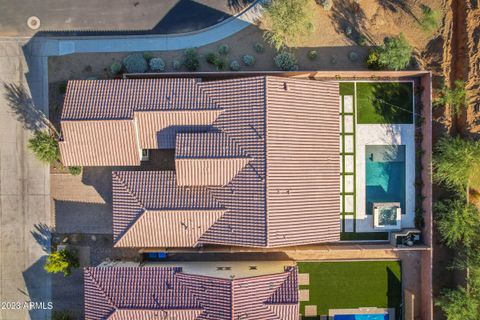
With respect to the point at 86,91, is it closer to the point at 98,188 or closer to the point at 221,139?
the point at 98,188

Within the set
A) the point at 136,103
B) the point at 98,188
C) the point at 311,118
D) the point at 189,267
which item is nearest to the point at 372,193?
the point at 311,118

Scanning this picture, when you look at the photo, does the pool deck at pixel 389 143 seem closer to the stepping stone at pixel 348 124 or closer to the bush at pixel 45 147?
the stepping stone at pixel 348 124

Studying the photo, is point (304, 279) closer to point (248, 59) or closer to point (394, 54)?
point (248, 59)

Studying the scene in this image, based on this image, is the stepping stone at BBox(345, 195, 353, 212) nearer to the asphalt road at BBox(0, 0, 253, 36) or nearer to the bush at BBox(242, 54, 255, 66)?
the bush at BBox(242, 54, 255, 66)

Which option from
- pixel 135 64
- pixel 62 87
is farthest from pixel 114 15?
Answer: pixel 62 87

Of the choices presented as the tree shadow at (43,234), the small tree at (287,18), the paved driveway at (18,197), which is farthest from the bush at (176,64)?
the tree shadow at (43,234)

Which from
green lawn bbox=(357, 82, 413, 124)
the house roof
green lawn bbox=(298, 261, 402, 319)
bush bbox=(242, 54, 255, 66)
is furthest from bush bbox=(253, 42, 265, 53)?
green lawn bbox=(298, 261, 402, 319)
